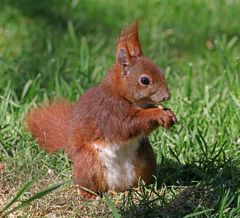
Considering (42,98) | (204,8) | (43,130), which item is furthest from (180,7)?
(43,130)

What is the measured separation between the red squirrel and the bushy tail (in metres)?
0.34

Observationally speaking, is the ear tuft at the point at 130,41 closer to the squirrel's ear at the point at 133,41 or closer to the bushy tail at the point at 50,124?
the squirrel's ear at the point at 133,41

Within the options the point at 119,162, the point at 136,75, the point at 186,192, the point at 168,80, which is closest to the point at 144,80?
the point at 136,75

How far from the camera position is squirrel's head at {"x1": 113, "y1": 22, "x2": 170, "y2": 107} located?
400 cm

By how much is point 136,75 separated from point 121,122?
23 centimetres

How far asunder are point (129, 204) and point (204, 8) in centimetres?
350

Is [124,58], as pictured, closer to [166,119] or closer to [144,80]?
[144,80]

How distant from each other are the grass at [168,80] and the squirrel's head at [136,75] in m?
0.44

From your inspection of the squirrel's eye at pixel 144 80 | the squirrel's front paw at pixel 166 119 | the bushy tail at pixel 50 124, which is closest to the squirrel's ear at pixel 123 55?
the squirrel's eye at pixel 144 80

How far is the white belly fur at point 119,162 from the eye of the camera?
13.6ft

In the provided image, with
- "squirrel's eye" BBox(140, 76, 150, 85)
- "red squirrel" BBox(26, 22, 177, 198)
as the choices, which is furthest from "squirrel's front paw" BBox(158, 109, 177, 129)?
"squirrel's eye" BBox(140, 76, 150, 85)

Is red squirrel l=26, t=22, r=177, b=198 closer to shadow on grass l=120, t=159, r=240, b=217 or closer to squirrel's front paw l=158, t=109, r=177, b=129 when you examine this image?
squirrel's front paw l=158, t=109, r=177, b=129

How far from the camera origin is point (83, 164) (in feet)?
13.6

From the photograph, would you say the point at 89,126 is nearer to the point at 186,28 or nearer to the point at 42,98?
the point at 42,98
